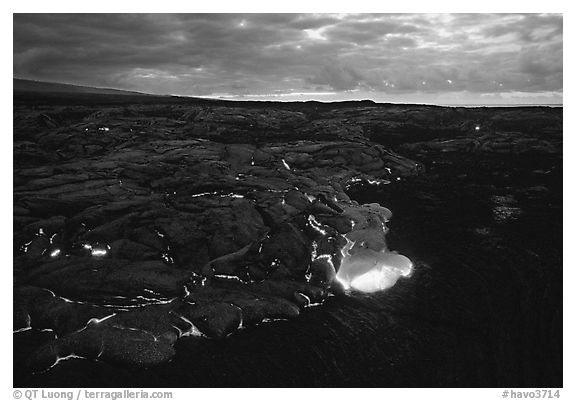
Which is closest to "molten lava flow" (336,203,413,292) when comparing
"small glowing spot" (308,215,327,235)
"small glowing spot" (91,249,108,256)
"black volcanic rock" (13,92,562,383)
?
"black volcanic rock" (13,92,562,383)

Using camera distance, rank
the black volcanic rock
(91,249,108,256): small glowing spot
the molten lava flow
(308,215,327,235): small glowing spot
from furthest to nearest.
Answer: (308,215,327,235): small glowing spot
(91,249,108,256): small glowing spot
the molten lava flow
the black volcanic rock

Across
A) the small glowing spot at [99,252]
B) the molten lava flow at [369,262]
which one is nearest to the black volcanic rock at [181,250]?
the small glowing spot at [99,252]

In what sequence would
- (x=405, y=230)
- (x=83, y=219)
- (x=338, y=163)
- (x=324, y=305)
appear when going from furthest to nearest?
(x=338, y=163) < (x=405, y=230) < (x=83, y=219) < (x=324, y=305)

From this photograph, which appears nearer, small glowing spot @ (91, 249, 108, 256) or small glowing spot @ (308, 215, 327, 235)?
small glowing spot @ (91, 249, 108, 256)

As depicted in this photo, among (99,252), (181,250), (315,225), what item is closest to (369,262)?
(315,225)

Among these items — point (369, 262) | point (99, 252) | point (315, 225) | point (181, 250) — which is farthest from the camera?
point (315, 225)

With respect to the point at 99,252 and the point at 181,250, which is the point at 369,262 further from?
the point at 99,252

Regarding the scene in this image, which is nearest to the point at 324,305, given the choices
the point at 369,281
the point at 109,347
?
the point at 369,281

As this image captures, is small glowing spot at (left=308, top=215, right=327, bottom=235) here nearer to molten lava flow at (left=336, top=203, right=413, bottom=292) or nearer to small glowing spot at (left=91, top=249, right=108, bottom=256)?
molten lava flow at (left=336, top=203, right=413, bottom=292)

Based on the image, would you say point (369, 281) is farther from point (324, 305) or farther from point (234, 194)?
point (234, 194)
